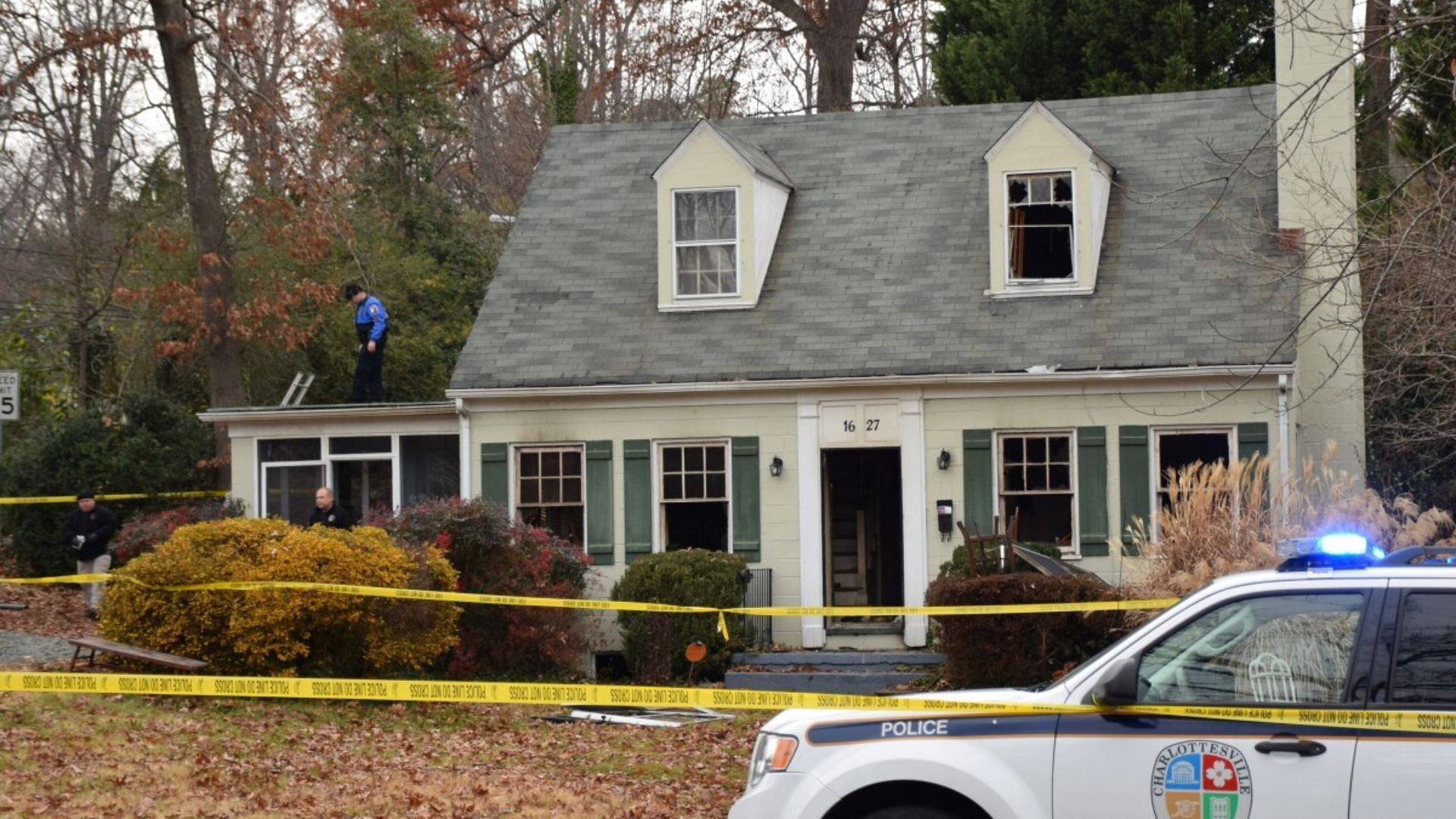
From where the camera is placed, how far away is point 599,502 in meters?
18.9

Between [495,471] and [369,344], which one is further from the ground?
[369,344]

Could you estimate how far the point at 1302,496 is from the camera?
14.2m

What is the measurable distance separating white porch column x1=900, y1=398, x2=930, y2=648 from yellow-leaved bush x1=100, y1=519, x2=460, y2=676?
4944 mm

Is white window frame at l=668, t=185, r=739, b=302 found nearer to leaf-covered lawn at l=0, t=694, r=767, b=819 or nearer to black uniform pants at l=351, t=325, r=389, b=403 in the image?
black uniform pants at l=351, t=325, r=389, b=403

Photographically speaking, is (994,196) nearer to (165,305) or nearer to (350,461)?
(350,461)

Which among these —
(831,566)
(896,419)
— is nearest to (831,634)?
(831,566)

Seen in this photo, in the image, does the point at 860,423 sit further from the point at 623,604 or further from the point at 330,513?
the point at 623,604

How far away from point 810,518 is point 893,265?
10.0ft

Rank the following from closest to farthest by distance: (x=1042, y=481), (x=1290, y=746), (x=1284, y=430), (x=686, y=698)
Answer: (x=1290, y=746) → (x=686, y=698) → (x=1284, y=430) → (x=1042, y=481)

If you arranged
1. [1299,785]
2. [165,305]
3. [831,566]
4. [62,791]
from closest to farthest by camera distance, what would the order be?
1. [1299,785]
2. [62,791]
3. [831,566]
4. [165,305]

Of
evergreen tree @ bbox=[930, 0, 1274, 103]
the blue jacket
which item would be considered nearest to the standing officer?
the blue jacket

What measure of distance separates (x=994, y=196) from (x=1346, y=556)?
12.4 meters

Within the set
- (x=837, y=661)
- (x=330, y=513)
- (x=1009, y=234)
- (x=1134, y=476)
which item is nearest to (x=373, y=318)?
(x=330, y=513)

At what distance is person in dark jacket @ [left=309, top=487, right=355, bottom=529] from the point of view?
1769 centimetres
